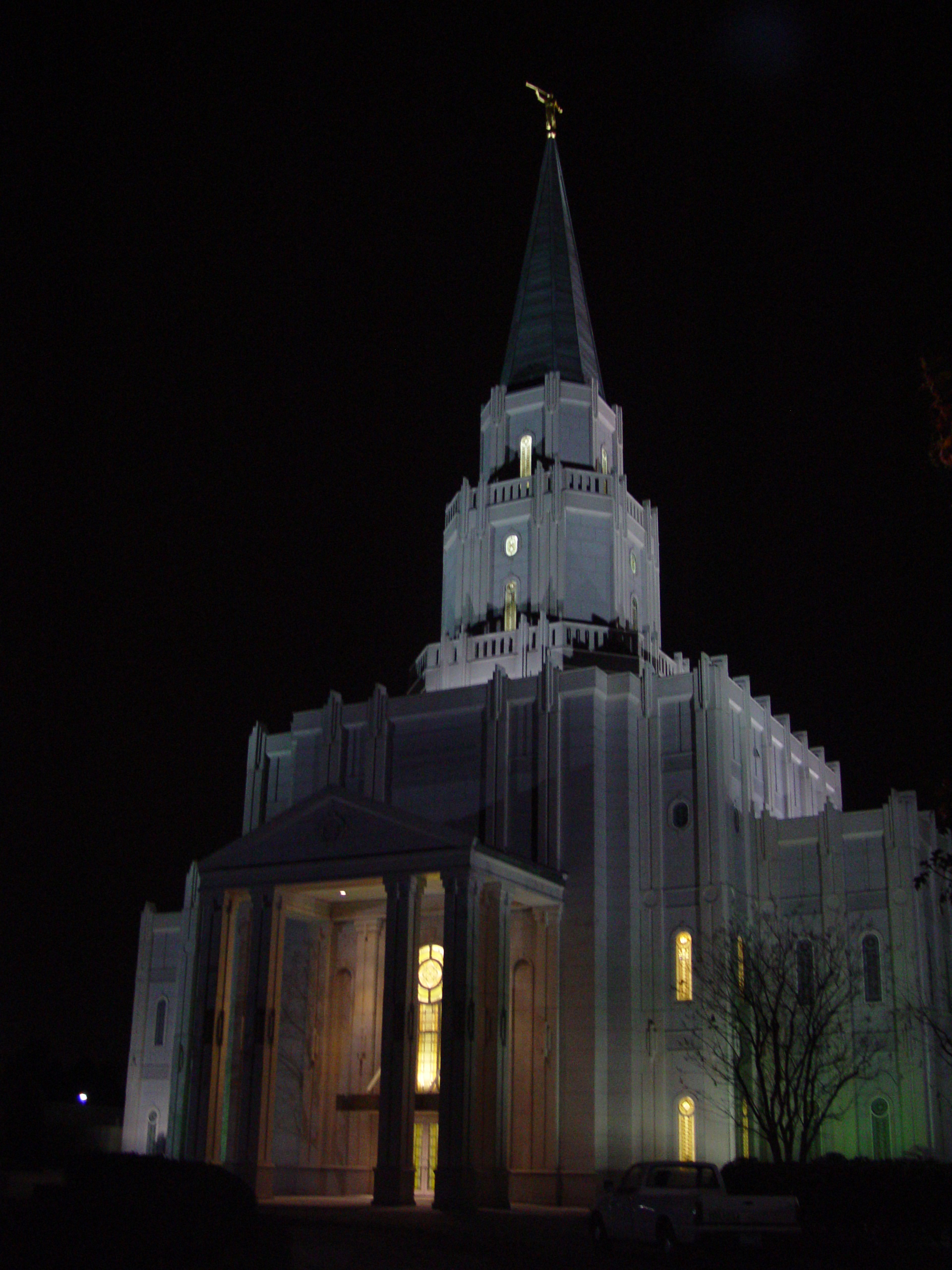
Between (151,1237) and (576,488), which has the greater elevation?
(576,488)

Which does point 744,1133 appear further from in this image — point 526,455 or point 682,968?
point 526,455

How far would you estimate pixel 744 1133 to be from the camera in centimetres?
4172

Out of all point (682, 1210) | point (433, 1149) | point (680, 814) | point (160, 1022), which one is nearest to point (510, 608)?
point (680, 814)

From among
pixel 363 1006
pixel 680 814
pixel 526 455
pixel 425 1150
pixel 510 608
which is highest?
pixel 526 455

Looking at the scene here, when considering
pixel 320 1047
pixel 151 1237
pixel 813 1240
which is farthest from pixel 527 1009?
pixel 151 1237

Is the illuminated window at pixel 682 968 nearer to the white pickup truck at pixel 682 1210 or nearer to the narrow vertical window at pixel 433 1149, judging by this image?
the narrow vertical window at pixel 433 1149

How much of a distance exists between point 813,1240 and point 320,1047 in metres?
23.8

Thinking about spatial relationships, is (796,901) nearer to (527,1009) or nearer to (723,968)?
(723,968)

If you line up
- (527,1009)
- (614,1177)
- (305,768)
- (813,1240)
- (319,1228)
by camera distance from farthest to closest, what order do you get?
1. (305,768)
2. (527,1009)
3. (614,1177)
4. (319,1228)
5. (813,1240)

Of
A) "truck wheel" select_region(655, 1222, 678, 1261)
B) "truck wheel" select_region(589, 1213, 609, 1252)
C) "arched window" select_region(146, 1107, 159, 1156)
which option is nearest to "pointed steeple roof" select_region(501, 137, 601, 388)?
"arched window" select_region(146, 1107, 159, 1156)

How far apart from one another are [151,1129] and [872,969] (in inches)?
1142

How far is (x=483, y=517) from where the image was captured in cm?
5378

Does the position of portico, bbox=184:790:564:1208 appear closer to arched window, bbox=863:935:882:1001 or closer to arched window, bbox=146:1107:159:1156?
arched window, bbox=863:935:882:1001

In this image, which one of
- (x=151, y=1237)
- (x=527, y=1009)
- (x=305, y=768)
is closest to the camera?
(x=151, y=1237)
